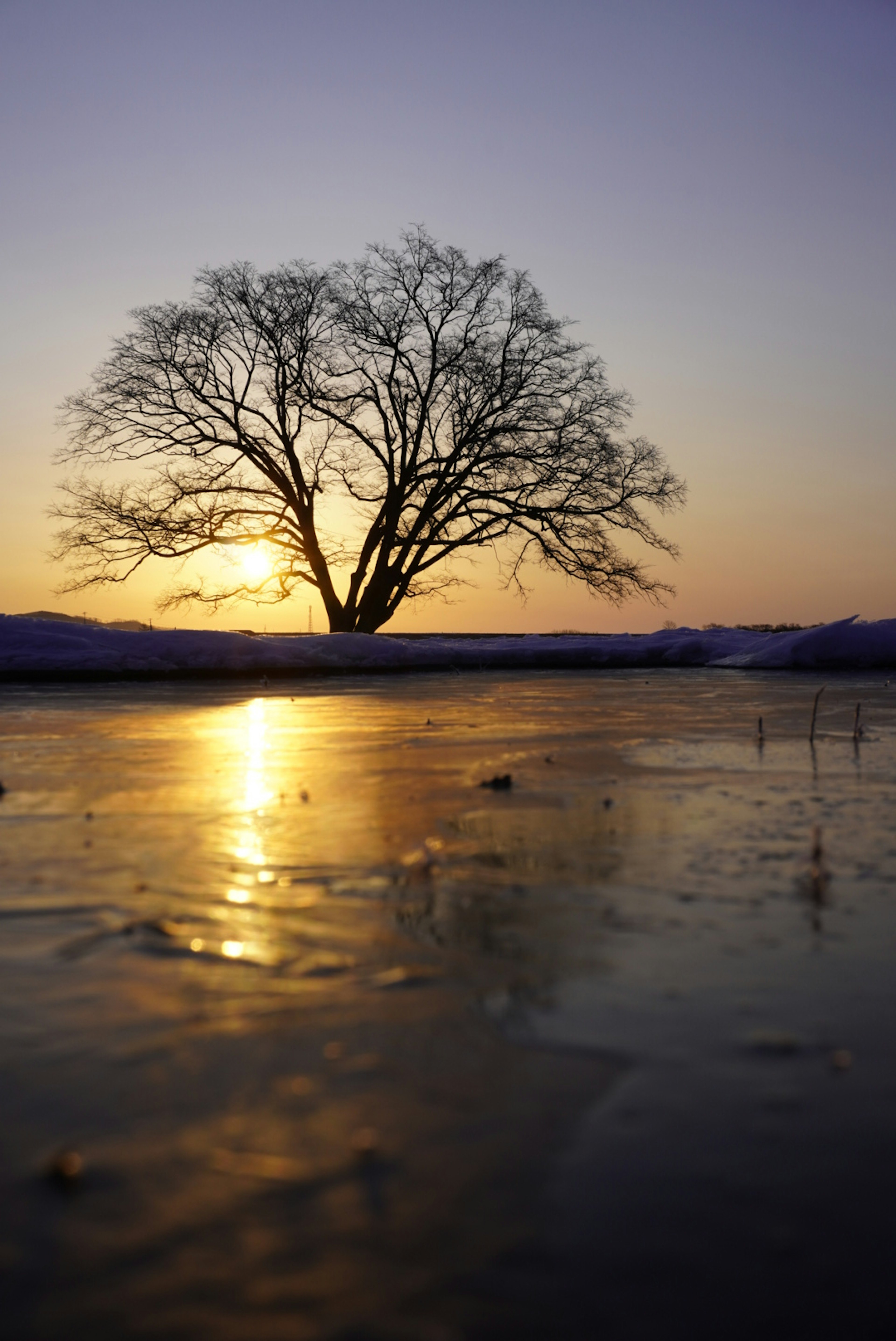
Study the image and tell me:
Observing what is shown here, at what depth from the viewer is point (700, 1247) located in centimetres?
137

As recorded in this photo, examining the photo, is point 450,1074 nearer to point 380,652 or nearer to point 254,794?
point 254,794

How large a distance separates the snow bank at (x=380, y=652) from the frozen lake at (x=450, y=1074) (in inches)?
434

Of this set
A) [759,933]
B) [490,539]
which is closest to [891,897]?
[759,933]

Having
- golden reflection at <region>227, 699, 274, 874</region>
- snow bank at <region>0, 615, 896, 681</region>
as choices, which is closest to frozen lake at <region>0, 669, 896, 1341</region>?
golden reflection at <region>227, 699, 274, 874</region>

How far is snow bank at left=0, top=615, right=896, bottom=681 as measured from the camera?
1467cm

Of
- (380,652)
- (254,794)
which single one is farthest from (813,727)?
(380,652)

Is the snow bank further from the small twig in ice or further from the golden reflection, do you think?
the small twig in ice

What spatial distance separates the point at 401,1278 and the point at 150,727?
7.12 meters

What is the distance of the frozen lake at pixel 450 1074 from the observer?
1.30 m

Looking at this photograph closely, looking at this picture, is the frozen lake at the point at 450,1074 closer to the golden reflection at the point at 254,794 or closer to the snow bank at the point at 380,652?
the golden reflection at the point at 254,794

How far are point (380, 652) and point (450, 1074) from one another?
15.5 metres

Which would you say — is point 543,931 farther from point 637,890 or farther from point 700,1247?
point 700,1247

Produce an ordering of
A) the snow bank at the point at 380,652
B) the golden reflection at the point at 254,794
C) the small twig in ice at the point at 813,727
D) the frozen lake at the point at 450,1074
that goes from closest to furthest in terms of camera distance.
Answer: the frozen lake at the point at 450,1074, the golden reflection at the point at 254,794, the small twig in ice at the point at 813,727, the snow bank at the point at 380,652

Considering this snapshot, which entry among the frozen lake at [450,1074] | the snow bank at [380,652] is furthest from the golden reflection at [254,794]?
the snow bank at [380,652]
